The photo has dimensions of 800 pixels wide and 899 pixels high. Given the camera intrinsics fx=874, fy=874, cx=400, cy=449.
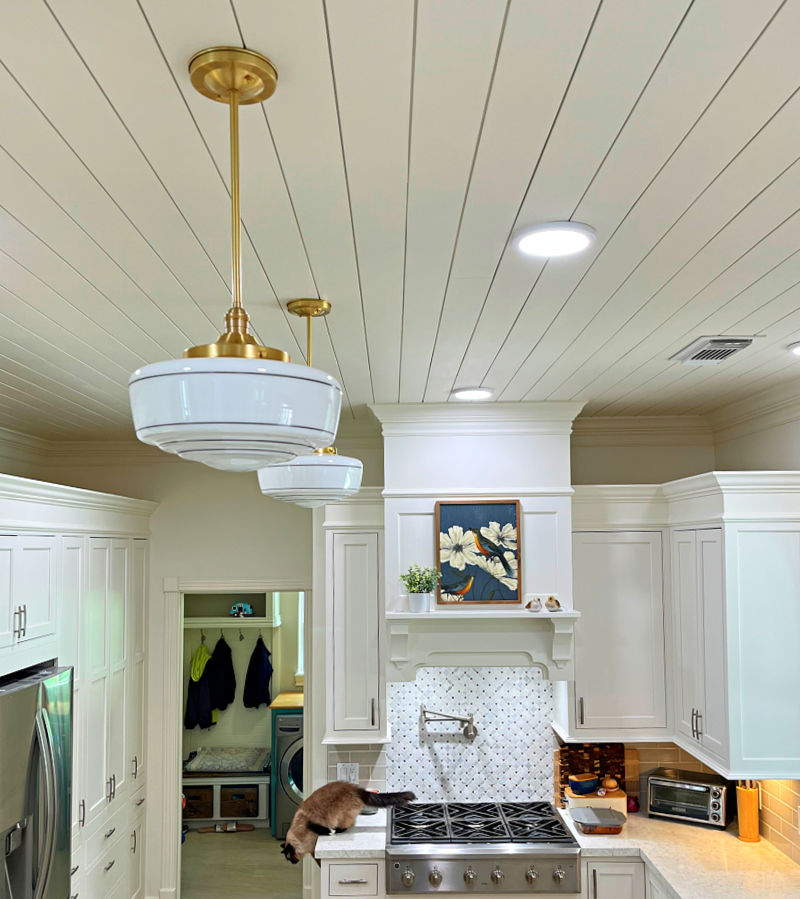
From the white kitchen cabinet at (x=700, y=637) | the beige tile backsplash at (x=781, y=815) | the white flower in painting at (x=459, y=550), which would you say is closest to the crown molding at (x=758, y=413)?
the white kitchen cabinet at (x=700, y=637)

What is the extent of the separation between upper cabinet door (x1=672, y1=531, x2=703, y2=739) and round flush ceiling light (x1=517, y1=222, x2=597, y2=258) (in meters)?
2.26

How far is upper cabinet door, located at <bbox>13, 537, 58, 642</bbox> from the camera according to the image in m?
3.28

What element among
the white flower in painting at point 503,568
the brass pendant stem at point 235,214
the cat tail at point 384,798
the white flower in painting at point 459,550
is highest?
the brass pendant stem at point 235,214

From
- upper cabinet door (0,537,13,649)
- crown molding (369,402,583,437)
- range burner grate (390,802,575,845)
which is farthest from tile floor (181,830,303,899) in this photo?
crown molding (369,402,583,437)

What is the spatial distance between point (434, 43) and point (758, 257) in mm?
1159

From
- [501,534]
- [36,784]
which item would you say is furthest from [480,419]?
[36,784]

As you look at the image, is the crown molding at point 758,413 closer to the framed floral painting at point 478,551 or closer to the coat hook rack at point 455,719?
the framed floral painting at point 478,551

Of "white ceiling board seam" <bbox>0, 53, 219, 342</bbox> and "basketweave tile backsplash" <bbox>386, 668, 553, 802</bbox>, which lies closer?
"white ceiling board seam" <bbox>0, 53, 219, 342</bbox>

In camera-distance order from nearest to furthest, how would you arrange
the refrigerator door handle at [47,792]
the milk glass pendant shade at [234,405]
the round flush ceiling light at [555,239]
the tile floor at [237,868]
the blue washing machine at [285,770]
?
the milk glass pendant shade at [234,405] < the round flush ceiling light at [555,239] < the refrigerator door handle at [47,792] < the tile floor at [237,868] < the blue washing machine at [285,770]

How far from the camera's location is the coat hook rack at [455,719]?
4.35 metres

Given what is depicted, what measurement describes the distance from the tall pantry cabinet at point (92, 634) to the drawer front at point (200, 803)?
195cm

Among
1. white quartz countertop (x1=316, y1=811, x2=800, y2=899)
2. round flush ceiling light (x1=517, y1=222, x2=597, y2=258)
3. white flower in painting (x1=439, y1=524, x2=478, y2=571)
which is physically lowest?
white quartz countertop (x1=316, y1=811, x2=800, y2=899)

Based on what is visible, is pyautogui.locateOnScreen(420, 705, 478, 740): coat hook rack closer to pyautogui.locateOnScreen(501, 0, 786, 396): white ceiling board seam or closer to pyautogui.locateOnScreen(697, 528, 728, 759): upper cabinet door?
pyautogui.locateOnScreen(697, 528, 728, 759): upper cabinet door

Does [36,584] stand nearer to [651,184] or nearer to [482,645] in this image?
[482,645]
